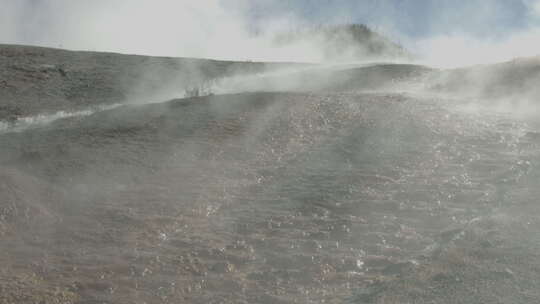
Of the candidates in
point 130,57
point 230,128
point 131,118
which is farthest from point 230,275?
point 130,57

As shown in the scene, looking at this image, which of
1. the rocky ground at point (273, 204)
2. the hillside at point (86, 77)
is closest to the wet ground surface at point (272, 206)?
the rocky ground at point (273, 204)

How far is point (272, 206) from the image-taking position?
489 cm

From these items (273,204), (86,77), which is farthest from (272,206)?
(86,77)

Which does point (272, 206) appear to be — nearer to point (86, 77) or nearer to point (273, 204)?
point (273, 204)

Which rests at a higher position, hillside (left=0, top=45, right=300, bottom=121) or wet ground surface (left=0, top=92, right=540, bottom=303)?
hillside (left=0, top=45, right=300, bottom=121)

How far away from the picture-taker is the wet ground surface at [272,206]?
357 cm

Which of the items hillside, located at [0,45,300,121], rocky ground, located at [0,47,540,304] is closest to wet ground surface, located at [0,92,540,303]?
rocky ground, located at [0,47,540,304]

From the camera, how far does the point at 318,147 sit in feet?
21.0

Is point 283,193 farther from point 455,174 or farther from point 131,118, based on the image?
point 131,118

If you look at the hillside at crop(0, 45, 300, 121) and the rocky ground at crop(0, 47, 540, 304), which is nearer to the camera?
the rocky ground at crop(0, 47, 540, 304)

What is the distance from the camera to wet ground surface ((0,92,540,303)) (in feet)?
11.7

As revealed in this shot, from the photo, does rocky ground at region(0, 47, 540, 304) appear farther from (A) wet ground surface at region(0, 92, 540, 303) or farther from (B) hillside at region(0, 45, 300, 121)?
(B) hillside at region(0, 45, 300, 121)

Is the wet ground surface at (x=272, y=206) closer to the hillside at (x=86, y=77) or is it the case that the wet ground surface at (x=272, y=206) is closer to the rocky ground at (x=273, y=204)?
the rocky ground at (x=273, y=204)

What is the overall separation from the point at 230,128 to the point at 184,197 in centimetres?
194
